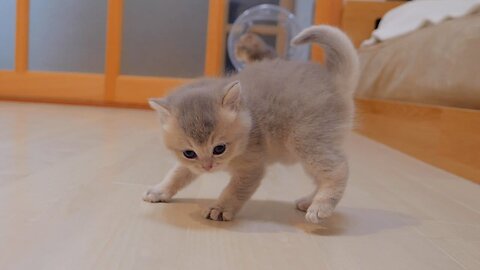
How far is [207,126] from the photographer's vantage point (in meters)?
1.08

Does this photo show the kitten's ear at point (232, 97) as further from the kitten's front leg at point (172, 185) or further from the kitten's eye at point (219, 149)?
the kitten's front leg at point (172, 185)

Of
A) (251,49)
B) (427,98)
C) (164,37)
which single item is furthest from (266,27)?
(427,98)

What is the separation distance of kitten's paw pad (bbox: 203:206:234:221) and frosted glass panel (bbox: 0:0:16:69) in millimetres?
3097

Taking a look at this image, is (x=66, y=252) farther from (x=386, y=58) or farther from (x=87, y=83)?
(x=87, y=83)

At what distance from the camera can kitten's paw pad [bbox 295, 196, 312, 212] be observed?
1.25 m

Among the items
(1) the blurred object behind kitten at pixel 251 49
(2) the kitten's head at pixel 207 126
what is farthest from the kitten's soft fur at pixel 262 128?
(1) the blurred object behind kitten at pixel 251 49

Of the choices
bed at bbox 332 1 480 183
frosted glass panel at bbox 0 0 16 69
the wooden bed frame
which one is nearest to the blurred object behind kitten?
the wooden bed frame

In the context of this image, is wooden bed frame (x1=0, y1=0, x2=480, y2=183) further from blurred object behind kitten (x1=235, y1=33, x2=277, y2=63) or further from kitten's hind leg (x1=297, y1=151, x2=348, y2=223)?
kitten's hind leg (x1=297, y1=151, x2=348, y2=223)

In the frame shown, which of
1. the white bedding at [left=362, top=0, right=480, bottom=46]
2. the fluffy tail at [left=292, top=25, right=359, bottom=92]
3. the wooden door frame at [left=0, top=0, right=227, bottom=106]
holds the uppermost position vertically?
the white bedding at [left=362, top=0, right=480, bottom=46]

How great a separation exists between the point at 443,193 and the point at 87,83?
2.85 m

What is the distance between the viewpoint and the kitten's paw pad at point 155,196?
1221mm

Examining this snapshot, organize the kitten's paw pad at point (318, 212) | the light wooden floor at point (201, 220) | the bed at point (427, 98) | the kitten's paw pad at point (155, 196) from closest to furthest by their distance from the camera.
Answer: the light wooden floor at point (201, 220)
the kitten's paw pad at point (318, 212)
the kitten's paw pad at point (155, 196)
the bed at point (427, 98)

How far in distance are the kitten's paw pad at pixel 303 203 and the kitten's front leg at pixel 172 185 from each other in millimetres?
278

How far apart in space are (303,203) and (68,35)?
293 centimetres
